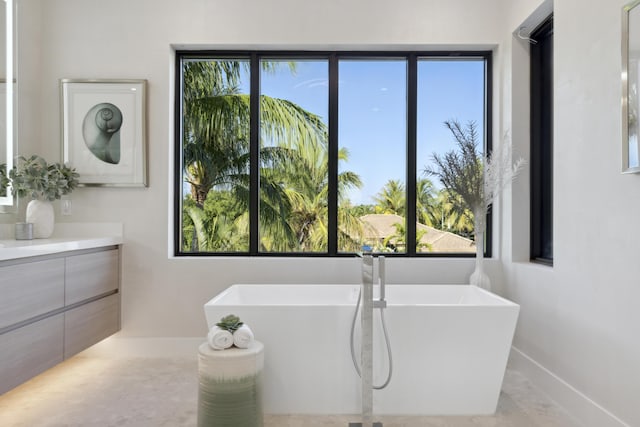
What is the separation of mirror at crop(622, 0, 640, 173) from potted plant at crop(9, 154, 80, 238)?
321cm

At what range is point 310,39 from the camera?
3.06 metres

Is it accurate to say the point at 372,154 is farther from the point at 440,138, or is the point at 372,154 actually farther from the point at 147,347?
the point at 147,347

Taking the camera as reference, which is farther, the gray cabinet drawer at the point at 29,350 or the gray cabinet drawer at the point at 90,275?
the gray cabinet drawer at the point at 90,275

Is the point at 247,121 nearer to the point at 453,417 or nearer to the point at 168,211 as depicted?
the point at 168,211

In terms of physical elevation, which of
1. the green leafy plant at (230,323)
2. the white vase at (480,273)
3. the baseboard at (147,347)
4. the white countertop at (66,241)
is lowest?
the baseboard at (147,347)

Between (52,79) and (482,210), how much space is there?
127 inches

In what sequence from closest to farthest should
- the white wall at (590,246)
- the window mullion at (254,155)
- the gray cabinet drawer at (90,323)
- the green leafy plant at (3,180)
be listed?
the white wall at (590,246)
the gray cabinet drawer at (90,323)
the green leafy plant at (3,180)
the window mullion at (254,155)

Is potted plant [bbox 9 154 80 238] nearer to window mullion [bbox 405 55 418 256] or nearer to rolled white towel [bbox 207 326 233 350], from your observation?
rolled white towel [bbox 207 326 233 350]

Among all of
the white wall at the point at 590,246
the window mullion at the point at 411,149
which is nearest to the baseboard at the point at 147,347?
the window mullion at the point at 411,149

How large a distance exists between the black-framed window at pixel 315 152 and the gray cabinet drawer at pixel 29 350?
1.09 metres

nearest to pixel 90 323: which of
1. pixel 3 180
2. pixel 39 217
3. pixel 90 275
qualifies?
pixel 90 275

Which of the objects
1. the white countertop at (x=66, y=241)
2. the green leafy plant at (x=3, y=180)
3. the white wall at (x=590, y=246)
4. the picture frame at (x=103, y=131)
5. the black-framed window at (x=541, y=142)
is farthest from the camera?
the picture frame at (x=103, y=131)

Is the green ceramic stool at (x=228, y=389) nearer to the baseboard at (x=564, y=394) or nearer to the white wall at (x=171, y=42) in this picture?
the white wall at (x=171, y=42)

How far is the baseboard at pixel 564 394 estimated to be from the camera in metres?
1.96
